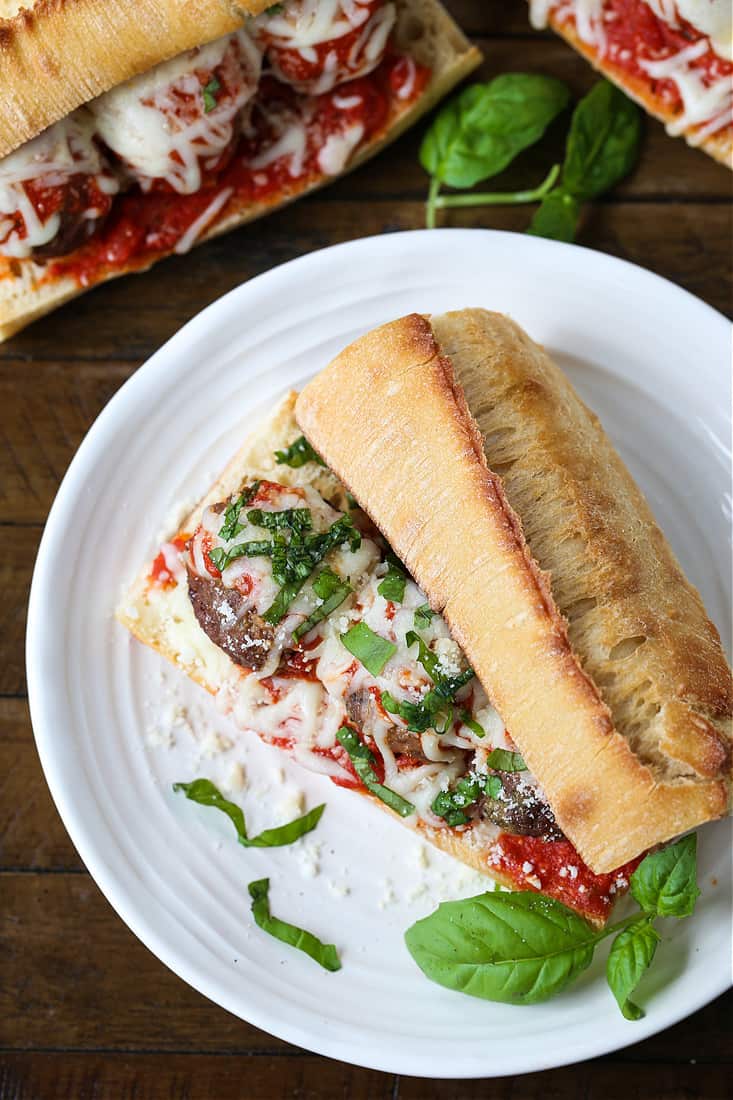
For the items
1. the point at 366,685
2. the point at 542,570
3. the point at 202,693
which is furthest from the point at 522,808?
the point at 202,693

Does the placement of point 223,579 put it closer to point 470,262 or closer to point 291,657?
point 291,657

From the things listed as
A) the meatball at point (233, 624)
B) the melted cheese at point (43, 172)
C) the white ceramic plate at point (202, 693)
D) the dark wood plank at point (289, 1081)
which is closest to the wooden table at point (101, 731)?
the dark wood plank at point (289, 1081)

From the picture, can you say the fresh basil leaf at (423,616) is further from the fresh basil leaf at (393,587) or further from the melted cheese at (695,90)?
the melted cheese at (695,90)

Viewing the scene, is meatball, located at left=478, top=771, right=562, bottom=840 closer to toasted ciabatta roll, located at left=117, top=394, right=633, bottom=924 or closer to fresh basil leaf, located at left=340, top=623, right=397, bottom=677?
toasted ciabatta roll, located at left=117, top=394, right=633, bottom=924

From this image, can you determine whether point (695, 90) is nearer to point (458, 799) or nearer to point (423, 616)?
point (423, 616)

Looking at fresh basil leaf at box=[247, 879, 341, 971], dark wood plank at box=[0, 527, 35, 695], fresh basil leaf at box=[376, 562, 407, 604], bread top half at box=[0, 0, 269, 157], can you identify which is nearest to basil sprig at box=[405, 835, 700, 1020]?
fresh basil leaf at box=[247, 879, 341, 971]

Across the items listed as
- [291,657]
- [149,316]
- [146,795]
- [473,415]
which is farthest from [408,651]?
[149,316]
